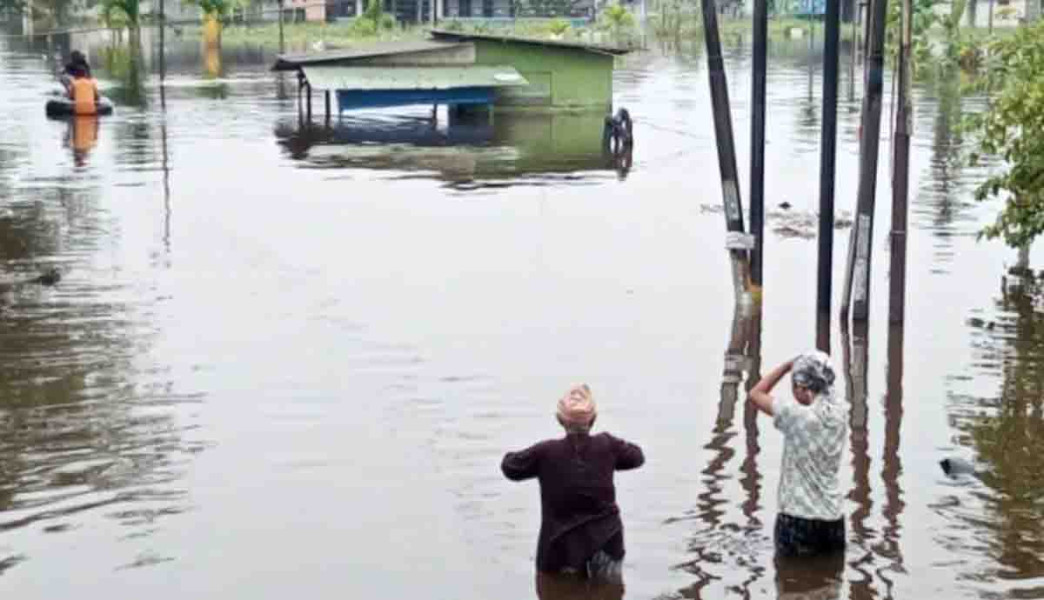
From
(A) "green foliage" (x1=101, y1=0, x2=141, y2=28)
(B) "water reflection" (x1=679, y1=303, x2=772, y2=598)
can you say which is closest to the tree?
(B) "water reflection" (x1=679, y1=303, x2=772, y2=598)

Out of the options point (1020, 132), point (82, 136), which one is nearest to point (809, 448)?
point (1020, 132)

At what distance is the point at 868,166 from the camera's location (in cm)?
1561

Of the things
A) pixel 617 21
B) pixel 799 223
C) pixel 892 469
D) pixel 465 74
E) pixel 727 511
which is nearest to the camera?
pixel 727 511

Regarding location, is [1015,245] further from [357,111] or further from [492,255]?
[357,111]

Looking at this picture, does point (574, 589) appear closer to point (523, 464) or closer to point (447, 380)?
point (523, 464)

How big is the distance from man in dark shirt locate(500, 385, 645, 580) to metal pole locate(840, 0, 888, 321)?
24.3 feet

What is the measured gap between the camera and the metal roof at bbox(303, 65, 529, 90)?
39.7 m

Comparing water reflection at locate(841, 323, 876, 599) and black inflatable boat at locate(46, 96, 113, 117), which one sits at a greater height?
black inflatable boat at locate(46, 96, 113, 117)

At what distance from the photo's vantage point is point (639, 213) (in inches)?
1030

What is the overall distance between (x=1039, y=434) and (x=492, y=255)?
31.7 ft

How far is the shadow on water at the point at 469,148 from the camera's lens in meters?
31.3

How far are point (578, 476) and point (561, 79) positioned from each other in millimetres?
38151

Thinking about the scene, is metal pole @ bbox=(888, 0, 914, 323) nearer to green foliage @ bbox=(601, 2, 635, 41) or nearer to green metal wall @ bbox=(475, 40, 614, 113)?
green metal wall @ bbox=(475, 40, 614, 113)

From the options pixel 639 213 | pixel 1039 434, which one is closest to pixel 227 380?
pixel 1039 434
